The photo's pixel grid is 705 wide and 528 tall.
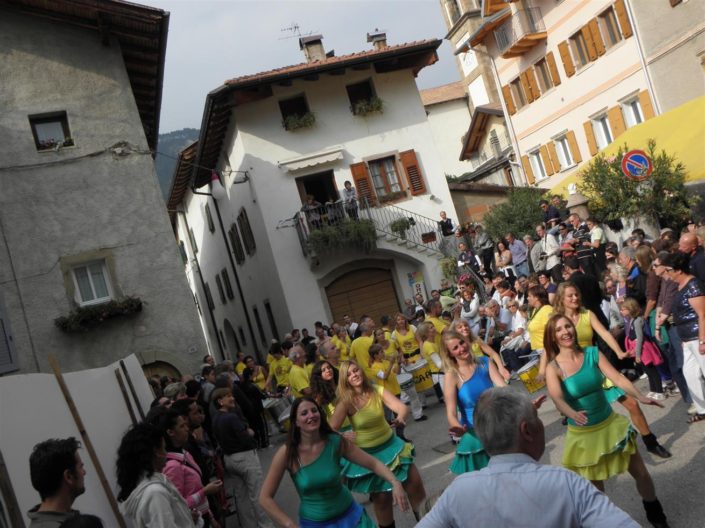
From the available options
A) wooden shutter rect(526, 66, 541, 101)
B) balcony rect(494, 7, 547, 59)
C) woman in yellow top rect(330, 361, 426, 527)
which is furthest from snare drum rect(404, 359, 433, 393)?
wooden shutter rect(526, 66, 541, 101)

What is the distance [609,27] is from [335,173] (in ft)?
34.6

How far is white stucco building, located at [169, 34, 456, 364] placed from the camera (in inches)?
1133

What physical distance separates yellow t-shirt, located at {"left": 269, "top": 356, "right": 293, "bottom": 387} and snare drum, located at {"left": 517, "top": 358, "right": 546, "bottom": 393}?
6064 millimetres

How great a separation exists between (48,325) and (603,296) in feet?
40.1

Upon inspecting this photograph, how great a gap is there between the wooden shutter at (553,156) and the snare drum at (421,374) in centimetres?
2109

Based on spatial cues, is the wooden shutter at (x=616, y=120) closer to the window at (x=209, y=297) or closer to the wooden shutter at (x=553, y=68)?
the wooden shutter at (x=553, y=68)

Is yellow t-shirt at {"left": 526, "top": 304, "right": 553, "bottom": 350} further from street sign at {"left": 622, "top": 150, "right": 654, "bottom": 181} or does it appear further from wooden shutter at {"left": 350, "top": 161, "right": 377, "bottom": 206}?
wooden shutter at {"left": 350, "top": 161, "right": 377, "bottom": 206}

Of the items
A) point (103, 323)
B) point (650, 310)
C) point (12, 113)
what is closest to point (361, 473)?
point (650, 310)

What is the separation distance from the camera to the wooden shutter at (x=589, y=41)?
29234 mm

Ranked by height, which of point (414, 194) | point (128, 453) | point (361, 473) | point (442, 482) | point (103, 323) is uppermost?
point (414, 194)

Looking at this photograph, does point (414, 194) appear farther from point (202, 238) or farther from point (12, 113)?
point (202, 238)

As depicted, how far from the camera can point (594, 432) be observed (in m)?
6.45

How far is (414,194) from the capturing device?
30016 millimetres

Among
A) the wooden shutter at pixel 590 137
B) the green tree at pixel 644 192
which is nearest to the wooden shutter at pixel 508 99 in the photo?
the wooden shutter at pixel 590 137
